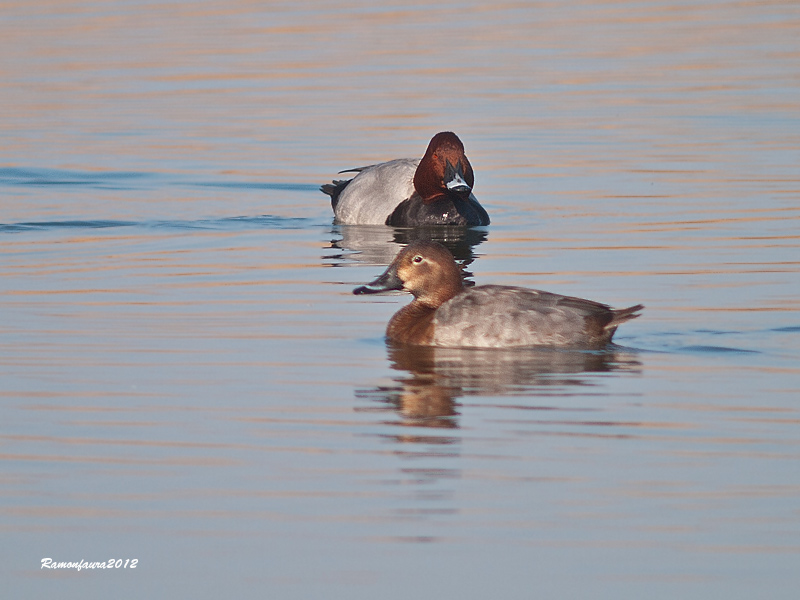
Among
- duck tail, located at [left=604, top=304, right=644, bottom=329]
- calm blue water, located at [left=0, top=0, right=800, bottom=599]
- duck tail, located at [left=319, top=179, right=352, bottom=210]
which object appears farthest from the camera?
duck tail, located at [left=319, top=179, right=352, bottom=210]

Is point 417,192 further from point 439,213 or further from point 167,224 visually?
point 167,224

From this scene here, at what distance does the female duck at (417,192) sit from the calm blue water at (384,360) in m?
0.36

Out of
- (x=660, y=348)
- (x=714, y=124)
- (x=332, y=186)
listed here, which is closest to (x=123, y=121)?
(x=332, y=186)

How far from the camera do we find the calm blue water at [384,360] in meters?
5.25

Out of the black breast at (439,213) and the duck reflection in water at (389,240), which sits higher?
the black breast at (439,213)

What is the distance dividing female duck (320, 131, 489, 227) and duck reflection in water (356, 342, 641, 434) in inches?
211

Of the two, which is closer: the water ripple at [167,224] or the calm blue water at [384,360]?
the calm blue water at [384,360]

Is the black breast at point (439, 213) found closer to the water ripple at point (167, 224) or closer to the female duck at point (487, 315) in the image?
the water ripple at point (167, 224)

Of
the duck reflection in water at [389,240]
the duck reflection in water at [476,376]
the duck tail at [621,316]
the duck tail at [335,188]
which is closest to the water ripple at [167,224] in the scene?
the duck reflection in water at [389,240]

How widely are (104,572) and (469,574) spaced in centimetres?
126

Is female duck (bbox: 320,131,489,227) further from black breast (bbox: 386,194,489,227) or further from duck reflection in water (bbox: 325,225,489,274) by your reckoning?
duck reflection in water (bbox: 325,225,489,274)

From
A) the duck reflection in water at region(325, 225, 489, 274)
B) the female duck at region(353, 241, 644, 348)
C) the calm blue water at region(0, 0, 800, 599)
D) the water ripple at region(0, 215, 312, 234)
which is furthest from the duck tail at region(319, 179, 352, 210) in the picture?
the female duck at region(353, 241, 644, 348)

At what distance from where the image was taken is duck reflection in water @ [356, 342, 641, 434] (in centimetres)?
707

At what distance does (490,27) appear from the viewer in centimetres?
2836
